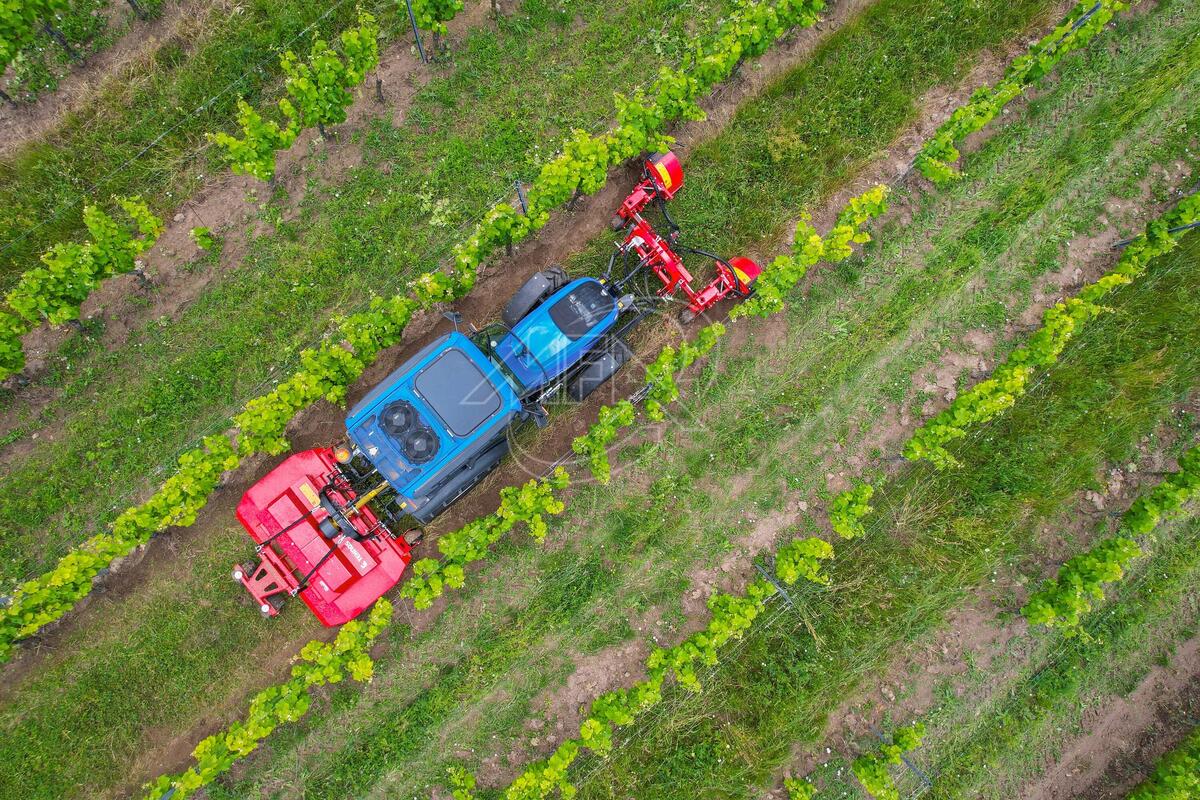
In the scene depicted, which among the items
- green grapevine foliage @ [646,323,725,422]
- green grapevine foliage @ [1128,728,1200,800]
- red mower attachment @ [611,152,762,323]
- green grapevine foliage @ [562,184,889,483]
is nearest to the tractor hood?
green grapevine foliage @ [562,184,889,483]

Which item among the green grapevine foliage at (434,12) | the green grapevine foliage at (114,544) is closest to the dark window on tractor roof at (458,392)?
the green grapevine foliage at (114,544)

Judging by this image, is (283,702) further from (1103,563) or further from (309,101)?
(1103,563)

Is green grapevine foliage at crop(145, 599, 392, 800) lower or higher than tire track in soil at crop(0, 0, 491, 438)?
lower

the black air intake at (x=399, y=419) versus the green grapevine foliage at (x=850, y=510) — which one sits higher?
the black air intake at (x=399, y=419)

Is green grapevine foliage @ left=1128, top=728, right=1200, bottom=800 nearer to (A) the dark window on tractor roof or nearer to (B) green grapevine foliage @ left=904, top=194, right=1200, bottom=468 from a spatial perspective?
(B) green grapevine foliage @ left=904, top=194, right=1200, bottom=468

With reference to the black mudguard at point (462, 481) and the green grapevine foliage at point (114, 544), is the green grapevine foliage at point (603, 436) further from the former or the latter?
the green grapevine foliage at point (114, 544)

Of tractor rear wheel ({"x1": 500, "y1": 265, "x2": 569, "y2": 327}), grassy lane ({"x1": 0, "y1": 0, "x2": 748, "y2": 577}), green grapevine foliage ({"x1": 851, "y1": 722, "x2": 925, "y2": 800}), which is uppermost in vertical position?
grassy lane ({"x1": 0, "y1": 0, "x2": 748, "y2": 577})

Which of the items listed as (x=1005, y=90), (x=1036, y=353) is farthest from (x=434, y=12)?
(x=1036, y=353)
